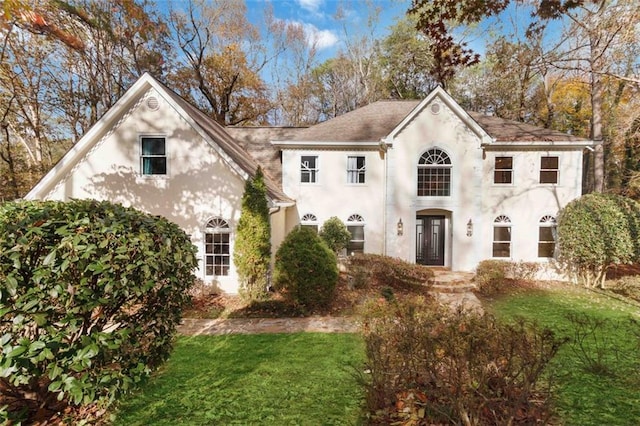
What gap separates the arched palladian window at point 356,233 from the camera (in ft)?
47.8

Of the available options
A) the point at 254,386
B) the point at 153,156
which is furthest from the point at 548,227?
the point at 153,156

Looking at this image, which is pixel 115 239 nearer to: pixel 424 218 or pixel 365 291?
pixel 365 291

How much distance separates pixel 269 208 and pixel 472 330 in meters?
7.62

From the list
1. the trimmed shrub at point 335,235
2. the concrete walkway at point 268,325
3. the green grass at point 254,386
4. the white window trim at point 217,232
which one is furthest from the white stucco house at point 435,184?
the green grass at point 254,386

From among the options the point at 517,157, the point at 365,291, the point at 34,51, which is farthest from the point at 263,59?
the point at 365,291

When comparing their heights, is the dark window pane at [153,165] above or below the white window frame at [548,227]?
above

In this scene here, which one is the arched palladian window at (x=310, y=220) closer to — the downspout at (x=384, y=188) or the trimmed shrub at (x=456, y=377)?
the downspout at (x=384, y=188)

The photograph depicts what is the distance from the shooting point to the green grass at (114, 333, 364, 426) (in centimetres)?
420

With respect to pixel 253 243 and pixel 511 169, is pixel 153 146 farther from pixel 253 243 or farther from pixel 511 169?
pixel 511 169

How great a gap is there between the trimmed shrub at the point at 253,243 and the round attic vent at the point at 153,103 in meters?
4.57

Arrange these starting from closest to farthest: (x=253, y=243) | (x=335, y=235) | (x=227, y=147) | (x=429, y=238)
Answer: (x=253, y=243) < (x=227, y=147) < (x=335, y=235) < (x=429, y=238)

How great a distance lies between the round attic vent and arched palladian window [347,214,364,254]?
30.1 feet

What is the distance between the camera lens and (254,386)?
16.4ft

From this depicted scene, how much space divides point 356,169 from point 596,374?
36.2ft
